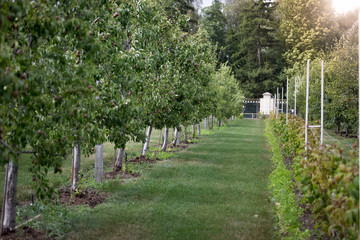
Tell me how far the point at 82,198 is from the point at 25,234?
2.17m

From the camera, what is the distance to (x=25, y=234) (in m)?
5.54

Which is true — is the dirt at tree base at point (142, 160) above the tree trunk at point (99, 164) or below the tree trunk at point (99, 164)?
below

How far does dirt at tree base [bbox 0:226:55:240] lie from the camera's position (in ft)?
17.7

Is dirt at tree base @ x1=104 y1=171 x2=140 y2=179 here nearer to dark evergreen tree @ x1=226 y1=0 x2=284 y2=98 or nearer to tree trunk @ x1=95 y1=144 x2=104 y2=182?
tree trunk @ x1=95 y1=144 x2=104 y2=182

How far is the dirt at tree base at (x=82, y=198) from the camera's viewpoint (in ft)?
24.4

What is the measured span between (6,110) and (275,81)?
50987 mm

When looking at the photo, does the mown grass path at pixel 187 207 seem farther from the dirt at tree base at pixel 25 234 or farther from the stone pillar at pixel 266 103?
the stone pillar at pixel 266 103

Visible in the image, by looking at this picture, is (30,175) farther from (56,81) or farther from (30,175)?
(56,81)

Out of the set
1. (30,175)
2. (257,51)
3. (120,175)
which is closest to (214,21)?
(257,51)

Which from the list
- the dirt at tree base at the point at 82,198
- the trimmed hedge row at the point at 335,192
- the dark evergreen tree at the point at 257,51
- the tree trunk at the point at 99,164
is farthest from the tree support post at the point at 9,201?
the dark evergreen tree at the point at 257,51

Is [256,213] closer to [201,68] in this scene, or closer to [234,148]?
[201,68]

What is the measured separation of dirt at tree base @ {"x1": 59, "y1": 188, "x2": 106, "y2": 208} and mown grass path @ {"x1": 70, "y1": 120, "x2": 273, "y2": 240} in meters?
0.24

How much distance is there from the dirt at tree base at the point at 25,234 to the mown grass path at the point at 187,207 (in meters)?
0.42

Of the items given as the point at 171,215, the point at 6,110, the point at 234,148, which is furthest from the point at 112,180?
the point at 234,148
